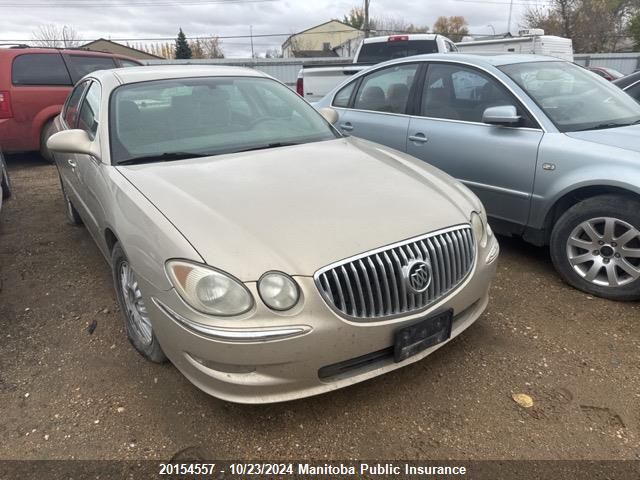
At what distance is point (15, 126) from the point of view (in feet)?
24.3

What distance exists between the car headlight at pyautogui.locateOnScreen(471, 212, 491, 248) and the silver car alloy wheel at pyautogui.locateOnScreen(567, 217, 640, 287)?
1024 mm

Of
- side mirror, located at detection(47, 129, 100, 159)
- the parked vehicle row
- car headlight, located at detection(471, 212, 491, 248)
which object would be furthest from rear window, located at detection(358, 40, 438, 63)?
side mirror, located at detection(47, 129, 100, 159)

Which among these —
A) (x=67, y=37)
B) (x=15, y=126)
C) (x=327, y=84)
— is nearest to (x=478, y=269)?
(x=327, y=84)

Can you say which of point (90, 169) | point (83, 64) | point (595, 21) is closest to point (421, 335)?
point (90, 169)

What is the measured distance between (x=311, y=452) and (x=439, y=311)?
85 cm

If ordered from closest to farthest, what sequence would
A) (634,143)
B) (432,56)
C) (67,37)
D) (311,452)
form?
(311,452) → (634,143) → (432,56) → (67,37)

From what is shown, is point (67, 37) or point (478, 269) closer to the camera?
point (478, 269)

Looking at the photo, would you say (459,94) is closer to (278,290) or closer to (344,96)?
(344,96)

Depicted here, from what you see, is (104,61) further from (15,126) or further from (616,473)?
(616,473)

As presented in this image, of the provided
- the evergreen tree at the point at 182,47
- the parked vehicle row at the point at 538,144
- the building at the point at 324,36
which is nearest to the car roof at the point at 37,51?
the parked vehicle row at the point at 538,144

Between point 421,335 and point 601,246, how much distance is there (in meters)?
1.78

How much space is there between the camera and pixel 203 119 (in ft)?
10.3

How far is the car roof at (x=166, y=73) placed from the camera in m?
3.30

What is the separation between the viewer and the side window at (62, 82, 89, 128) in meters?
4.01
